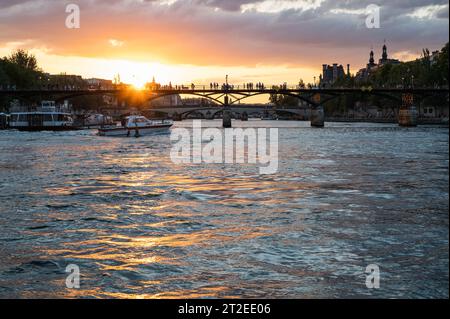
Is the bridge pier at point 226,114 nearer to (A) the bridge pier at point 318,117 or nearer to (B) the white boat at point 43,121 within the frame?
(A) the bridge pier at point 318,117

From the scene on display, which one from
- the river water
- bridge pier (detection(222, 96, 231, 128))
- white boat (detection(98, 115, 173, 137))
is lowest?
the river water

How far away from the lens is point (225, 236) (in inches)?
508

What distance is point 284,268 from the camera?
1028cm

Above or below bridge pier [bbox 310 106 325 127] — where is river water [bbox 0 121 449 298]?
below

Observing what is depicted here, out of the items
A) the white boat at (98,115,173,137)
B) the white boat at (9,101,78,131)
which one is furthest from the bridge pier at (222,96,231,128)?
the white boat at (98,115,173,137)

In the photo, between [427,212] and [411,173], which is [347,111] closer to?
[411,173]

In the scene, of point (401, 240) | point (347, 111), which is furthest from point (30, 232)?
point (347, 111)

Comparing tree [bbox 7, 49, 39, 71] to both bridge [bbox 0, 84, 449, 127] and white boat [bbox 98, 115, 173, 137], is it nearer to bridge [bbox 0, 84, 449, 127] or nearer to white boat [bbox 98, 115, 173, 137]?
bridge [bbox 0, 84, 449, 127]

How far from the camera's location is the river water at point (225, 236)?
934 centimetres

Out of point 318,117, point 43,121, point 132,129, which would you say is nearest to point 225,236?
point 132,129

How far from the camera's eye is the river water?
9344 mm

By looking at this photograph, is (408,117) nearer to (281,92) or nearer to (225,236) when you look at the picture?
(281,92)

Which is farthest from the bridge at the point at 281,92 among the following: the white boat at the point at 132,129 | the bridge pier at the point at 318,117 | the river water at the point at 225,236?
the river water at the point at 225,236
